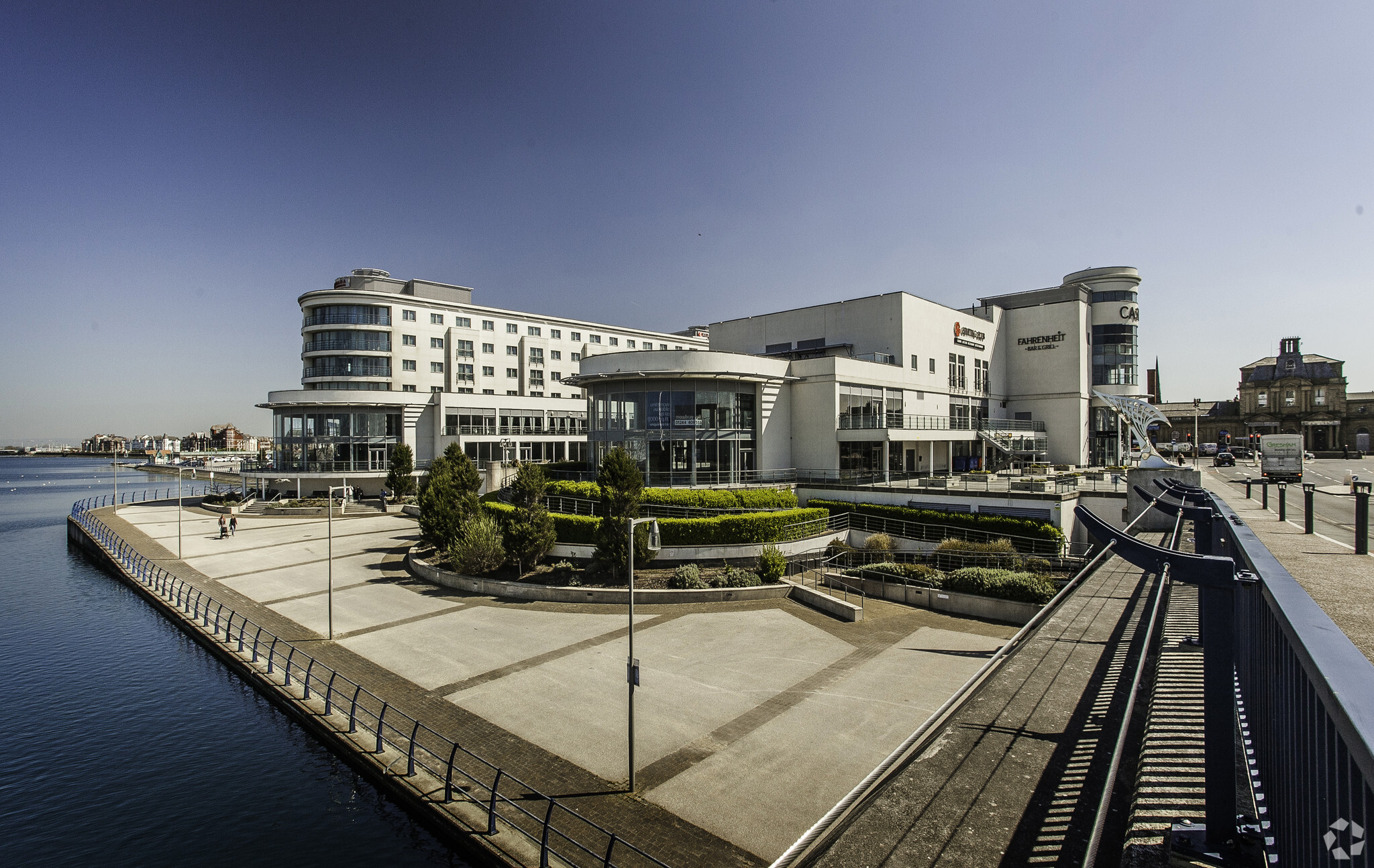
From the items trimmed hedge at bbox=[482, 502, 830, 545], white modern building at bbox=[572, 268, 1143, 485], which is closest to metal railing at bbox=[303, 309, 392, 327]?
white modern building at bbox=[572, 268, 1143, 485]

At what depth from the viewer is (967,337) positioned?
54.1 metres

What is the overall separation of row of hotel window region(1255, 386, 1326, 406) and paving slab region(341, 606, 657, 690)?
353 feet

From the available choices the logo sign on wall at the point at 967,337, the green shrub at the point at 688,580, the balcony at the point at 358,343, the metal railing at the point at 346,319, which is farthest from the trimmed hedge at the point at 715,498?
the metal railing at the point at 346,319

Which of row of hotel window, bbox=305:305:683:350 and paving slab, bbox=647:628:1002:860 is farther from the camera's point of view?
row of hotel window, bbox=305:305:683:350

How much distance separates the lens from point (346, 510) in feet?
173

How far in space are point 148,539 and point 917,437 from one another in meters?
50.1

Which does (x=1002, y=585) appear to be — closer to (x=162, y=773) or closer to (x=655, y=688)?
(x=655, y=688)

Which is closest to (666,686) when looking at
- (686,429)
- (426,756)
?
(426,756)

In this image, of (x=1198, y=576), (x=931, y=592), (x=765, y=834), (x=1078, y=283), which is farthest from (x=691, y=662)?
(x=1078, y=283)

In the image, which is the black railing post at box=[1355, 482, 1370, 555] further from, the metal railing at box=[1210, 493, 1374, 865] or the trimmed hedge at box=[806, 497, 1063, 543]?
the trimmed hedge at box=[806, 497, 1063, 543]

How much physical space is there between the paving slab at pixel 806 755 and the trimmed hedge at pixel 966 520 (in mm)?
13044

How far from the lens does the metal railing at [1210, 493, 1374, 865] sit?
203 cm

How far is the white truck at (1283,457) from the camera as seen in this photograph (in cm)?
3900

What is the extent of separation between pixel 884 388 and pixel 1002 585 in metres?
22.2
